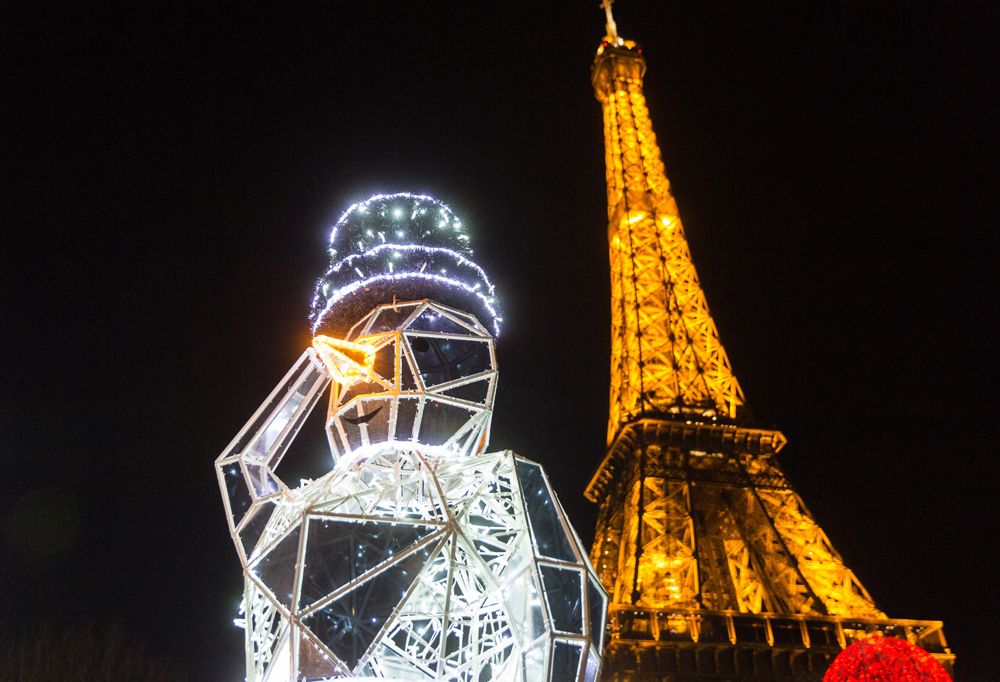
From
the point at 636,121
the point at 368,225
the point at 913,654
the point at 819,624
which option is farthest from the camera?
the point at 636,121

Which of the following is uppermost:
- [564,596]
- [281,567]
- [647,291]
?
[647,291]

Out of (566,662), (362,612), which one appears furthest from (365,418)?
(566,662)

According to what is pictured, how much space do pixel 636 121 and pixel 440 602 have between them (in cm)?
4073

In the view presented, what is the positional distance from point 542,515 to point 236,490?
13.4ft

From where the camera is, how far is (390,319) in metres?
13.4

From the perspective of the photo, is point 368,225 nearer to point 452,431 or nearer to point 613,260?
point 452,431

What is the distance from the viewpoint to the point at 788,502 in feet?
115

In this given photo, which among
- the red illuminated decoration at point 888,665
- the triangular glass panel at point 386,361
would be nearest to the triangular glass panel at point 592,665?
the triangular glass panel at point 386,361

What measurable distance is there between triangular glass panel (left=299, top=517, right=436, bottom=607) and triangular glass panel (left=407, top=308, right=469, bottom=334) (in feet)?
10.1

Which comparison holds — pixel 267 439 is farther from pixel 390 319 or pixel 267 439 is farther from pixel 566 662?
pixel 566 662

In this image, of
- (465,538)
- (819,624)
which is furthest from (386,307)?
(819,624)

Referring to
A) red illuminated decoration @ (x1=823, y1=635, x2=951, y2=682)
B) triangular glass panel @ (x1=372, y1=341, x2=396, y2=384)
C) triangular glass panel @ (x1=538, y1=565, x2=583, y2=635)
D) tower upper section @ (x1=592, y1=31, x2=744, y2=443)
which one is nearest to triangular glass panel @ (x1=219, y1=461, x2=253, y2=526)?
triangular glass panel @ (x1=372, y1=341, x2=396, y2=384)

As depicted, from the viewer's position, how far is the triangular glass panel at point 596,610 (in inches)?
446

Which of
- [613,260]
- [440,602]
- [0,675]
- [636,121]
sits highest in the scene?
[636,121]
